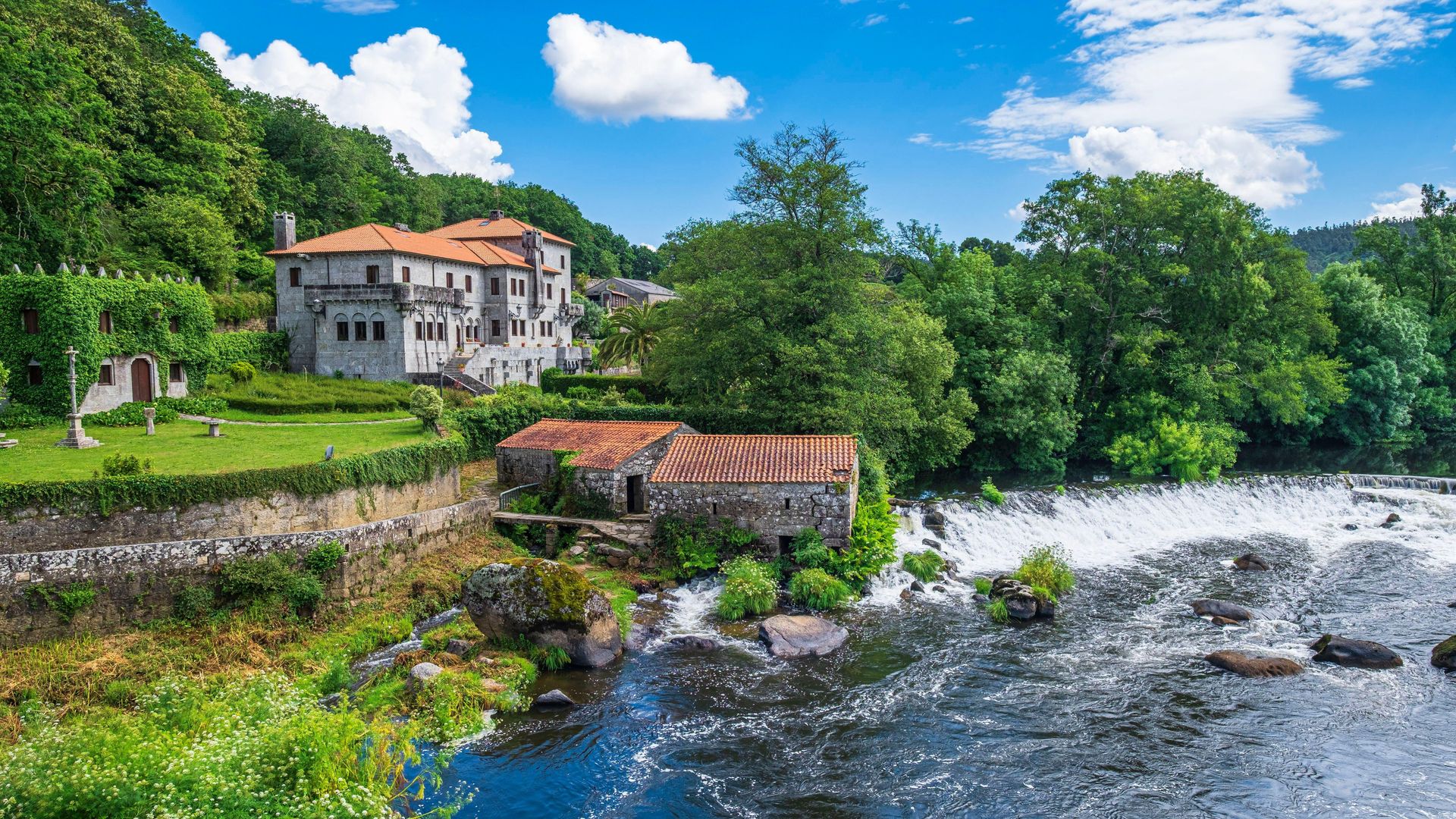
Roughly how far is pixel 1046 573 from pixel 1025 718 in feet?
27.2

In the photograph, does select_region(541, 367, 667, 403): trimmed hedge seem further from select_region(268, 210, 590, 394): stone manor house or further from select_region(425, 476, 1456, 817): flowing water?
select_region(425, 476, 1456, 817): flowing water

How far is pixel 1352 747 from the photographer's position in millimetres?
15422

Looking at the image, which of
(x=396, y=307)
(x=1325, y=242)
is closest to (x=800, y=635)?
(x=396, y=307)

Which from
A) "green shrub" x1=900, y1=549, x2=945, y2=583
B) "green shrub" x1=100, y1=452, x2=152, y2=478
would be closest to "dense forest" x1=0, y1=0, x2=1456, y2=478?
"green shrub" x1=900, y1=549, x2=945, y2=583

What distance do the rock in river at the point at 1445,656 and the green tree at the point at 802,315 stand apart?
16850 millimetres

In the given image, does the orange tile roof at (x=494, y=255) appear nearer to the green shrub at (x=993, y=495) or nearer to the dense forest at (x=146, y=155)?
the dense forest at (x=146, y=155)

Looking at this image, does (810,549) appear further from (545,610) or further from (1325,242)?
(1325,242)

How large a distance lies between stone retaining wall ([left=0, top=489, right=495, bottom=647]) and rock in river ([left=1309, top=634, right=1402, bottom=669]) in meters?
23.3

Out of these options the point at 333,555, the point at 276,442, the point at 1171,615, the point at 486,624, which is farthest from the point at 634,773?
the point at 276,442

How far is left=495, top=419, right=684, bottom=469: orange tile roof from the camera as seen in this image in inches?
1102

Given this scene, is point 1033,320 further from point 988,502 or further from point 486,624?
point 486,624

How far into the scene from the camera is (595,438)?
2973 cm

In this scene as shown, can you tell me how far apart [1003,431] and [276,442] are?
30368 millimetres

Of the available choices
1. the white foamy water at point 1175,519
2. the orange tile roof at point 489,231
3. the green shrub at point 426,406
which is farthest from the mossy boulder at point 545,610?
the orange tile roof at point 489,231
